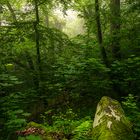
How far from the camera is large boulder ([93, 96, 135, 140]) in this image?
5.38 m

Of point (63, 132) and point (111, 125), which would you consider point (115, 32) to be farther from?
point (111, 125)

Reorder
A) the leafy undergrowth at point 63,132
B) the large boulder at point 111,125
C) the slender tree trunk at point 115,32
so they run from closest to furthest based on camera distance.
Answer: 1. the large boulder at point 111,125
2. the leafy undergrowth at point 63,132
3. the slender tree trunk at point 115,32

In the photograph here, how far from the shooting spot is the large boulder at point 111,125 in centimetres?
538

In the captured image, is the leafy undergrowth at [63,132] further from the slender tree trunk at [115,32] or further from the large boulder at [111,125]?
the slender tree trunk at [115,32]

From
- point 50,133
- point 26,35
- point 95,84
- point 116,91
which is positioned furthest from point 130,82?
point 50,133

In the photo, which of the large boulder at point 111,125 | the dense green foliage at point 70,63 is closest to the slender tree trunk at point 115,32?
the dense green foliage at point 70,63

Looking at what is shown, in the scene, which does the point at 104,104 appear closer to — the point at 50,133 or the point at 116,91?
the point at 50,133

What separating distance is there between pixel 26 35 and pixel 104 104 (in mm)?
4484

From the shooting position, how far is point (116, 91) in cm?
1052

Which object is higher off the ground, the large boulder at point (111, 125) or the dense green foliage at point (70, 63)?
the dense green foliage at point (70, 63)

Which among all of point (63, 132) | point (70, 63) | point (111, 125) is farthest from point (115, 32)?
point (111, 125)

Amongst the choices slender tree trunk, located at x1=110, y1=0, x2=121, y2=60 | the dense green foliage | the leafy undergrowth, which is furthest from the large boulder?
slender tree trunk, located at x1=110, y1=0, x2=121, y2=60

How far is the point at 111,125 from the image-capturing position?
5586 millimetres

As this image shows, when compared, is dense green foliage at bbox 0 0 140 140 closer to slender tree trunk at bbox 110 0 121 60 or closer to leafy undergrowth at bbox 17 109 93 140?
slender tree trunk at bbox 110 0 121 60
